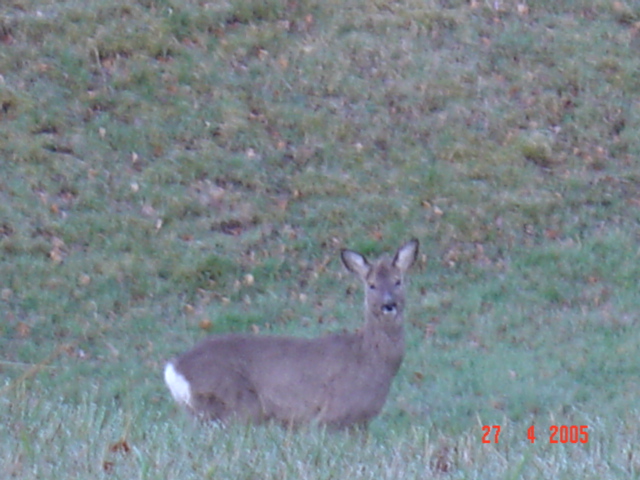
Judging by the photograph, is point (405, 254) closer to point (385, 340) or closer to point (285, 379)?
point (385, 340)

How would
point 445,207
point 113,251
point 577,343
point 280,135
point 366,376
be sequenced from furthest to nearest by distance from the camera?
point 280,135, point 445,207, point 113,251, point 577,343, point 366,376

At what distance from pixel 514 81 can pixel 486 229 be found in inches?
123

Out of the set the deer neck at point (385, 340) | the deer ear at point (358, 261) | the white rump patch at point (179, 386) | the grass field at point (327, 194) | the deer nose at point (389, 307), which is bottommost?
the grass field at point (327, 194)

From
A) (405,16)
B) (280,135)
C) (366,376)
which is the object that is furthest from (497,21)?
(366,376)

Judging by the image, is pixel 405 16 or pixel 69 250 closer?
pixel 69 250

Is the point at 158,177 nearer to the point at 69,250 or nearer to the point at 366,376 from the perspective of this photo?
the point at 69,250

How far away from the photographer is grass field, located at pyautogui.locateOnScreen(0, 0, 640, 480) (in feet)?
32.8

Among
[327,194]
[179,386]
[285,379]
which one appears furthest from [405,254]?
[327,194]

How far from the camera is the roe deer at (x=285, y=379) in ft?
25.0

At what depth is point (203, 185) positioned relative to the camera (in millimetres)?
13500
